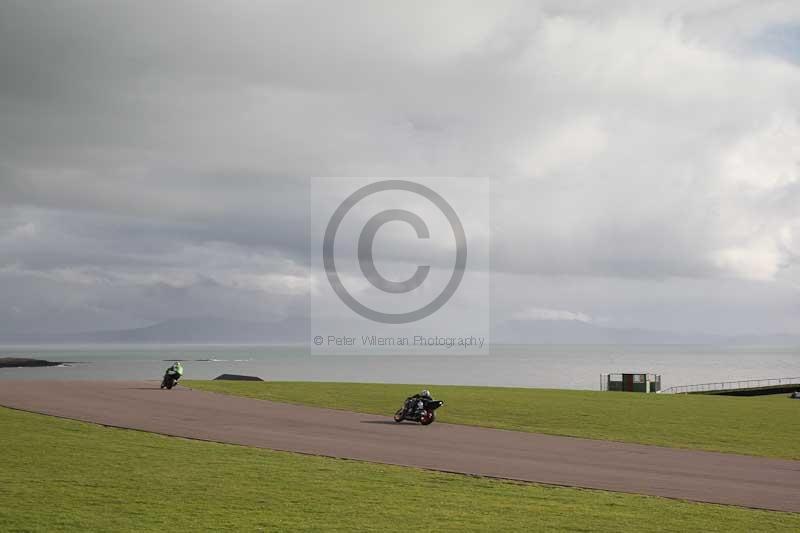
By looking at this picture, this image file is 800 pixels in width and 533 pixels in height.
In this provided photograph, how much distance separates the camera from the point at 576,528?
13906mm

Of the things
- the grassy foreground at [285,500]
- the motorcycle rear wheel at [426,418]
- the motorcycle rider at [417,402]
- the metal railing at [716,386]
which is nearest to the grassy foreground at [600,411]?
the motorcycle rear wheel at [426,418]

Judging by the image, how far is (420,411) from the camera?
3209cm

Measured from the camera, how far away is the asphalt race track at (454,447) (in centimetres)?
1969

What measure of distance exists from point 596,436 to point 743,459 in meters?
5.99

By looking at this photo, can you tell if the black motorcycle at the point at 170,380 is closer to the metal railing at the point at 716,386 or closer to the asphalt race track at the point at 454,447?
the asphalt race track at the point at 454,447

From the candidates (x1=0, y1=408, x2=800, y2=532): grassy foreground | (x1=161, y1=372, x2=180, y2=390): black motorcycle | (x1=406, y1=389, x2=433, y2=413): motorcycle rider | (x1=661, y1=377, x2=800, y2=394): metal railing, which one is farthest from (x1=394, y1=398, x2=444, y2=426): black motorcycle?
(x1=661, y1=377, x2=800, y2=394): metal railing

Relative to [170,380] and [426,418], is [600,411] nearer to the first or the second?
[426,418]

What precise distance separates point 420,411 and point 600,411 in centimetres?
1106

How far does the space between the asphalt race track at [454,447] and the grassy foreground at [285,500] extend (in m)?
1.95

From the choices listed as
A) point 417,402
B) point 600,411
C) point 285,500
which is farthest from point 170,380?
point 285,500

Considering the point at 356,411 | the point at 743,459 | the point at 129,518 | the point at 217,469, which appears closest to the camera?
the point at 129,518

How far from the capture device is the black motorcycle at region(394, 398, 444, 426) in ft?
105

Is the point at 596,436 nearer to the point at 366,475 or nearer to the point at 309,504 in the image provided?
the point at 366,475

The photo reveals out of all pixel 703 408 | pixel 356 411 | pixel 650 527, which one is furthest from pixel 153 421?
pixel 703 408
